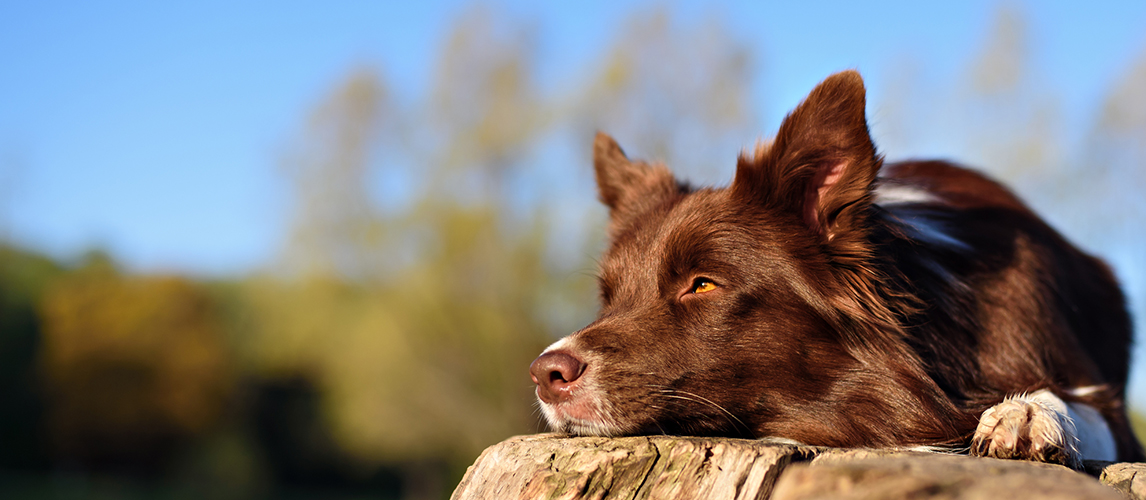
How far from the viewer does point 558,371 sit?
355cm

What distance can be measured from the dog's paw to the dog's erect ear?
3.36 feet

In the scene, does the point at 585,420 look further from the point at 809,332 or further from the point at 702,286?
the point at 809,332

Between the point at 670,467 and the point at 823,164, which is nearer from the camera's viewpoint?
the point at 670,467

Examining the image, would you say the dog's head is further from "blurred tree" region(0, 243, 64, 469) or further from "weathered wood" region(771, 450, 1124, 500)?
"blurred tree" region(0, 243, 64, 469)

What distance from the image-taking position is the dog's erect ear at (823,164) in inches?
140

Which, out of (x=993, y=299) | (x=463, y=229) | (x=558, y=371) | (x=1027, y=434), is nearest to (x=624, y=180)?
(x=558, y=371)

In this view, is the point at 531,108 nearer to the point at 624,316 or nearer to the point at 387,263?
the point at 387,263

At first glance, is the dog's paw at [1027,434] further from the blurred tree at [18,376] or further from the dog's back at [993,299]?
the blurred tree at [18,376]

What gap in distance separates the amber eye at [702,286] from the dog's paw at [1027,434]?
4.27ft

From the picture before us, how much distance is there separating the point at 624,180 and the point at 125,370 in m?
35.1

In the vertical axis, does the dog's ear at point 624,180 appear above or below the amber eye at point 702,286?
above

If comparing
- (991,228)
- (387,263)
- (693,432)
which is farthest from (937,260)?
(387,263)

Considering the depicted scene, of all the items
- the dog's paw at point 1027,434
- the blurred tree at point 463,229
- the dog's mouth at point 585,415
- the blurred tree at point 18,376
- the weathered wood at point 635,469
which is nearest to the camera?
the weathered wood at point 635,469

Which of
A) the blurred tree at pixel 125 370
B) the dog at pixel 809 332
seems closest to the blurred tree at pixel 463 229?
the blurred tree at pixel 125 370
